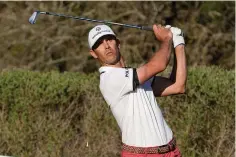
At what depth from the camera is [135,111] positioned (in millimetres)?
3906

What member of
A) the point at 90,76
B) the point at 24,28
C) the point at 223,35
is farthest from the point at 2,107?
the point at 223,35

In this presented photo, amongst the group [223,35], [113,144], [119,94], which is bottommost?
[113,144]

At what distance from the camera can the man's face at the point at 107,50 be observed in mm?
4012

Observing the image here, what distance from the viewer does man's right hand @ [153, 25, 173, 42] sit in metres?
3.93

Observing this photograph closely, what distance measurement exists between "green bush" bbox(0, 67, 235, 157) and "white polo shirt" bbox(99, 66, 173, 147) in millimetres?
2722

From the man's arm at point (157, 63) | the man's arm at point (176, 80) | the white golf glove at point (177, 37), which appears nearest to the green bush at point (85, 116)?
the man's arm at point (176, 80)

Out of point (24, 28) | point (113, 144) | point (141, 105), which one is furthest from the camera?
point (24, 28)

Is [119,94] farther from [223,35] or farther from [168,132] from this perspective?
[223,35]

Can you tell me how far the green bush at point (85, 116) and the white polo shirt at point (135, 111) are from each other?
8.93 ft

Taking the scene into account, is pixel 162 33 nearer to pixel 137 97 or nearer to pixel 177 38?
pixel 177 38

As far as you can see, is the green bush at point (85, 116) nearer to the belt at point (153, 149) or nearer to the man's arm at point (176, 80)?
the man's arm at point (176, 80)

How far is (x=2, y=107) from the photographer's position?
7.09 meters

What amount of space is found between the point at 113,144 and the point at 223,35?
5.98 meters

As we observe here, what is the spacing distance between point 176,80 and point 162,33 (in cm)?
38
